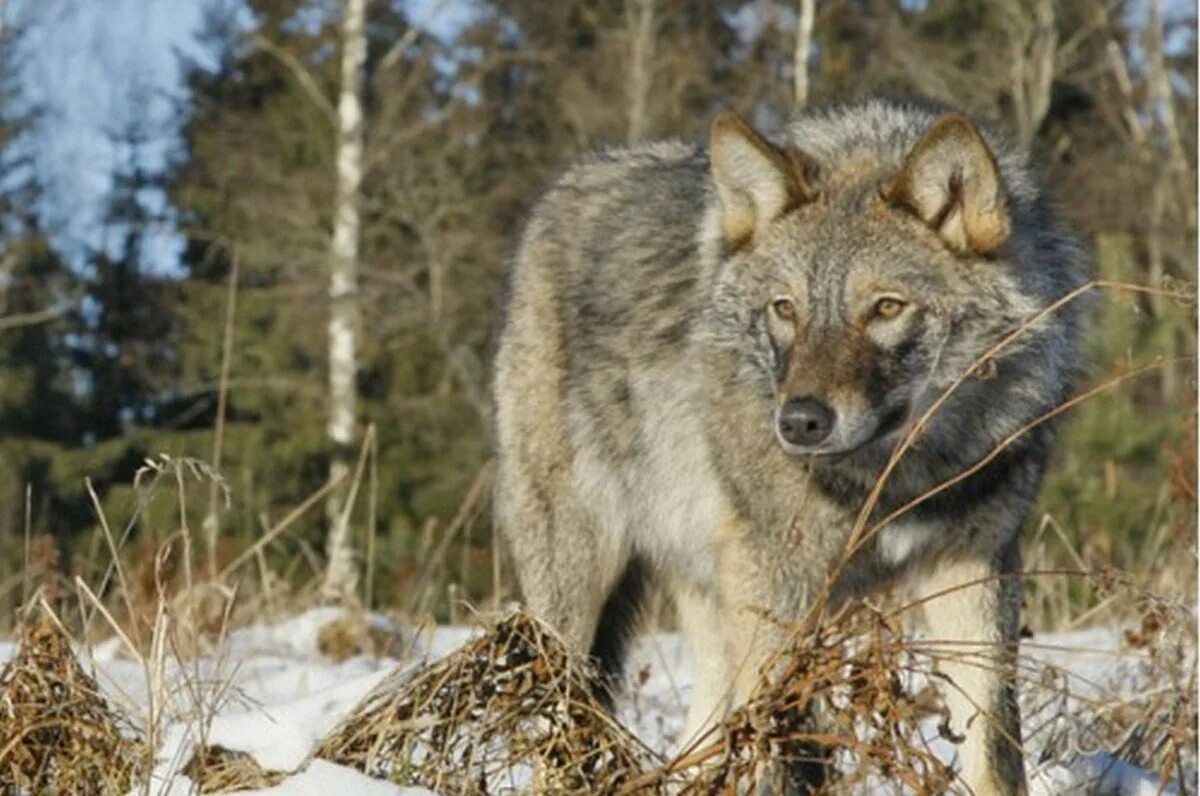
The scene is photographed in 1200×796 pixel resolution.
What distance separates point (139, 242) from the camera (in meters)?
27.6

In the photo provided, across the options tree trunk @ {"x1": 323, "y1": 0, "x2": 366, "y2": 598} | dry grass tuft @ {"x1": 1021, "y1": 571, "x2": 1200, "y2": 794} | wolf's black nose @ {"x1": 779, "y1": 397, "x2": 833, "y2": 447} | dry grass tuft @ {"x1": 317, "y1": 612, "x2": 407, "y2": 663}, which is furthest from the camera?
tree trunk @ {"x1": 323, "y1": 0, "x2": 366, "y2": 598}

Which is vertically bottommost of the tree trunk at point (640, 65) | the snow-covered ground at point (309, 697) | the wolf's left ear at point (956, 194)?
the snow-covered ground at point (309, 697)

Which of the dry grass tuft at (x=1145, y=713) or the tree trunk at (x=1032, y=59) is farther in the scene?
the tree trunk at (x=1032, y=59)

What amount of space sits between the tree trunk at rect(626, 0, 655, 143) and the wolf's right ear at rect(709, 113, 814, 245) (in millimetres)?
20149

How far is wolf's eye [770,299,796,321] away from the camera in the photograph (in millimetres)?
4238

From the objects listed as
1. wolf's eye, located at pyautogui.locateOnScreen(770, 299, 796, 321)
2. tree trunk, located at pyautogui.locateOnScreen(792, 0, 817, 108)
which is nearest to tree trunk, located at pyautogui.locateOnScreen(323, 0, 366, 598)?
tree trunk, located at pyautogui.locateOnScreen(792, 0, 817, 108)

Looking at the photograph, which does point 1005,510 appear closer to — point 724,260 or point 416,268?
point 724,260

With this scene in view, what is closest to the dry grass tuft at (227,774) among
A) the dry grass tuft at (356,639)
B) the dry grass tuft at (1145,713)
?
the dry grass tuft at (1145,713)

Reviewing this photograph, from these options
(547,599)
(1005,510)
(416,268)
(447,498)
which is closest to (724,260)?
(1005,510)

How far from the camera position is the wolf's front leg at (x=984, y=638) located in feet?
14.3

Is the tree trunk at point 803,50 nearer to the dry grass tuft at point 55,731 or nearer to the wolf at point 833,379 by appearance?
the wolf at point 833,379

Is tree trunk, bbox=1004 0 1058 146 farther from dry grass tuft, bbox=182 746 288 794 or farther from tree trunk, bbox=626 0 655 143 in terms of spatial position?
dry grass tuft, bbox=182 746 288 794

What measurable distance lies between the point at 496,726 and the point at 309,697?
548mm

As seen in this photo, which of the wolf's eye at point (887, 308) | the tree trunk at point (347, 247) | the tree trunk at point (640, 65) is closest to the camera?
the wolf's eye at point (887, 308)
